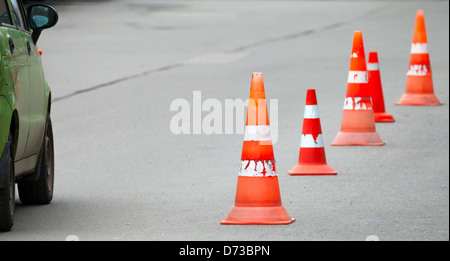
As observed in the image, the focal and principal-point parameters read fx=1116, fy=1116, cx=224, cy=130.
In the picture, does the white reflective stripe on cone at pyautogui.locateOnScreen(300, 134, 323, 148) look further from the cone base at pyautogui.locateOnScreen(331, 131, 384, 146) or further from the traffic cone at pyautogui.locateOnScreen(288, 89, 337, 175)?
the cone base at pyautogui.locateOnScreen(331, 131, 384, 146)

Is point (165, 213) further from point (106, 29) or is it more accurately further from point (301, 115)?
point (106, 29)

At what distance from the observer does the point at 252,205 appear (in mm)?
7121

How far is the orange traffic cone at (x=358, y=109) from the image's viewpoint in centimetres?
1078

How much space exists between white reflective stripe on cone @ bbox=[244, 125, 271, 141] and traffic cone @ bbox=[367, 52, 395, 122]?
516 centimetres

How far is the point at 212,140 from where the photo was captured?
11.7 m

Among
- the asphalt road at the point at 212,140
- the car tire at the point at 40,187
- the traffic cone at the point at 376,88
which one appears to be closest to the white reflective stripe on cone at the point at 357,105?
the asphalt road at the point at 212,140

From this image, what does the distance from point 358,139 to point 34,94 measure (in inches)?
168

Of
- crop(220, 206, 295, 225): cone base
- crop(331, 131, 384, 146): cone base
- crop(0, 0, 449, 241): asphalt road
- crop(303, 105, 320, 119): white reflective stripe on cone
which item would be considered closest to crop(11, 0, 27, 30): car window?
crop(0, 0, 449, 241): asphalt road

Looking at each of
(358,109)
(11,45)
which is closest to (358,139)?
(358,109)

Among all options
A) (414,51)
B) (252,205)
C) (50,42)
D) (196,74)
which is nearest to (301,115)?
(414,51)

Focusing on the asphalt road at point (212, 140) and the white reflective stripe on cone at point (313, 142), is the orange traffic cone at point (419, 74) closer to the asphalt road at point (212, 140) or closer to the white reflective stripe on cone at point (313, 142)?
the asphalt road at point (212, 140)

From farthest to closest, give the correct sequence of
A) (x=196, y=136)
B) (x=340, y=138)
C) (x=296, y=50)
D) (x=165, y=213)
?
(x=296, y=50), (x=196, y=136), (x=340, y=138), (x=165, y=213)

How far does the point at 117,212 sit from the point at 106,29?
1930 centimetres

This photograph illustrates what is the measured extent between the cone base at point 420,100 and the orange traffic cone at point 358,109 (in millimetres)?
3352
